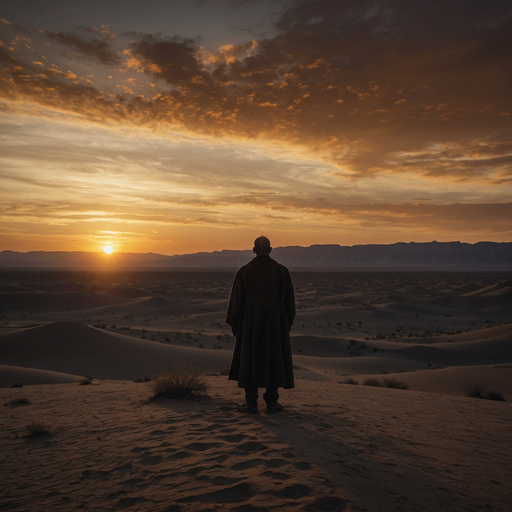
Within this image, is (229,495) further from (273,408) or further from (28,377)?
(28,377)

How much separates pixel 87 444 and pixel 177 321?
2418cm

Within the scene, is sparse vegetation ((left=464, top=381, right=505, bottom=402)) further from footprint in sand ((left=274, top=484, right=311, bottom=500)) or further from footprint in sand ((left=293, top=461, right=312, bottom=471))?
footprint in sand ((left=274, top=484, right=311, bottom=500))

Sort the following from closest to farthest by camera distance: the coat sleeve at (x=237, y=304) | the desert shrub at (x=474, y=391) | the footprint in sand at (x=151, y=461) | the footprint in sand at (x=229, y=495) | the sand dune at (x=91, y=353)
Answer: the footprint in sand at (x=229, y=495)
the footprint in sand at (x=151, y=461)
the coat sleeve at (x=237, y=304)
the desert shrub at (x=474, y=391)
the sand dune at (x=91, y=353)

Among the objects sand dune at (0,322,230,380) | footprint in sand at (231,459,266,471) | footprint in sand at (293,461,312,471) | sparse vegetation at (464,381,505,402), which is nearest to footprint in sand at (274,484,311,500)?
footprint in sand at (293,461,312,471)

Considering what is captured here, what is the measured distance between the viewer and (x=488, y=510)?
3.08 m

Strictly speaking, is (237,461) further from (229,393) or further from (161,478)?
(229,393)

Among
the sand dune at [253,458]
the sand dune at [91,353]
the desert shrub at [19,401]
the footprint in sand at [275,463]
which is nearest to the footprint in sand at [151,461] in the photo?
the sand dune at [253,458]

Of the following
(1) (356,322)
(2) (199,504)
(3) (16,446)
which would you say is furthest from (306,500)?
(1) (356,322)

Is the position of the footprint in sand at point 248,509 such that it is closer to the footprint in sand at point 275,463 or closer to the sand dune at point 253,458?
the sand dune at point 253,458

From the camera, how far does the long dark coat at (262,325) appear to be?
5.39 m

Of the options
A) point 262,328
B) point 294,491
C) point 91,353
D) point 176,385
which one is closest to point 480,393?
point 262,328

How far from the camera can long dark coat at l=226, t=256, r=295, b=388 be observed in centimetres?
539

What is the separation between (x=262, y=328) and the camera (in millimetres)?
5457

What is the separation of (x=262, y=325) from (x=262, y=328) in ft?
0.14
